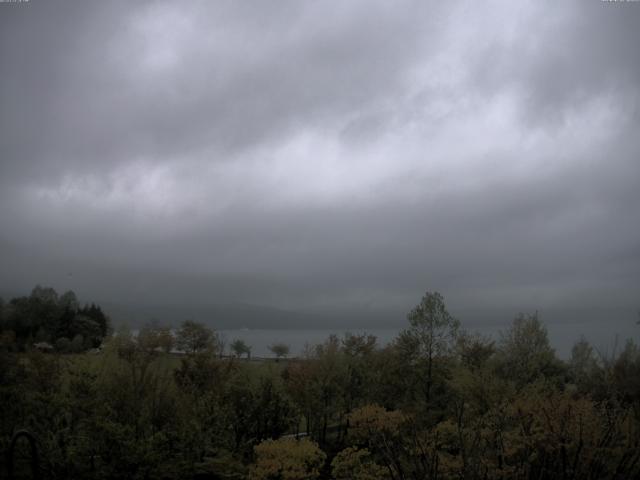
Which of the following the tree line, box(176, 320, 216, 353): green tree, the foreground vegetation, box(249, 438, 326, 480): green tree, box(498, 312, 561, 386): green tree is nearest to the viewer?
the foreground vegetation

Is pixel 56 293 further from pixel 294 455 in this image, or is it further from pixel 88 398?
pixel 294 455

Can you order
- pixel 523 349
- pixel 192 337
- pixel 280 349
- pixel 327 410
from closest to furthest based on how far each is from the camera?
pixel 327 410 → pixel 523 349 → pixel 192 337 → pixel 280 349

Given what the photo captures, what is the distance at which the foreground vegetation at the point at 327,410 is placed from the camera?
19.0 meters

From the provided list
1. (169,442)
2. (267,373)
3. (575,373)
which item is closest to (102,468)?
(169,442)

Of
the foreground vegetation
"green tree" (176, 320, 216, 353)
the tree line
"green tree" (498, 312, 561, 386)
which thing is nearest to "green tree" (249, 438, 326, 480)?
the foreground vegetation

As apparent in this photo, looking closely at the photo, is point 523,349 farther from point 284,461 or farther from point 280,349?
point 280,349

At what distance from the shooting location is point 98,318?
12388cm

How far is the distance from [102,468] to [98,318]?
110m

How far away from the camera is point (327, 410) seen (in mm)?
37656

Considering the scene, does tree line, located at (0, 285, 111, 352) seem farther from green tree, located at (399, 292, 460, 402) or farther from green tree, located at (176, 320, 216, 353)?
green tree, located at (399, 292, 460, 402)

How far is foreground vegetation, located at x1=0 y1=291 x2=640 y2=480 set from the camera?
62.4ft

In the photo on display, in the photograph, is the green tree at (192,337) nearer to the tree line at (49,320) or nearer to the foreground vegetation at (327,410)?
the foreground vegetation at (327,410)

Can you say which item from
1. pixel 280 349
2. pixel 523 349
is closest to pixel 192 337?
pixel 280 349

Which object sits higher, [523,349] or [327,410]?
[523,349]
